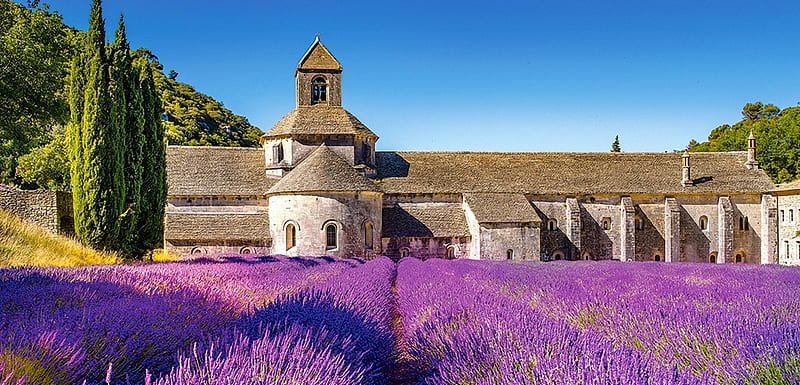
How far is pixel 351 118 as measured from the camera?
3634 cm

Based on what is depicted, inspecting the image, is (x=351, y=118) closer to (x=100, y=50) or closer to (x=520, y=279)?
(x=100, y=50)

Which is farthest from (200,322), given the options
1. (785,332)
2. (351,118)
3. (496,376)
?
(351,118)

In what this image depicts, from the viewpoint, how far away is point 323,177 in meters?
29.9

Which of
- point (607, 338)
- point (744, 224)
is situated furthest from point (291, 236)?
point (744, 224)

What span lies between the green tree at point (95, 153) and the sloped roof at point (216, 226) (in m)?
13.8

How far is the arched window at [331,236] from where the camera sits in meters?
29.5

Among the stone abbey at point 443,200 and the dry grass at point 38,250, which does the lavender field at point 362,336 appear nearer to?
the dry grass at point 38,250

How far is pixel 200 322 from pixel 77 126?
13.4 m

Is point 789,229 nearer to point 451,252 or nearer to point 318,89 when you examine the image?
point 451,252

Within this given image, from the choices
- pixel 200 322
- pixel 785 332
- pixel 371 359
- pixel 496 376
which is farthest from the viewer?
pixel 200 322

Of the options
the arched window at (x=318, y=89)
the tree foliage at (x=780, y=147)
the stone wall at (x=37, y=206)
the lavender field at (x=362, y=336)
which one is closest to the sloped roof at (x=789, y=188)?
the tree foliage at (x=780, y=147)

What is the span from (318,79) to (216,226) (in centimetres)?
1105

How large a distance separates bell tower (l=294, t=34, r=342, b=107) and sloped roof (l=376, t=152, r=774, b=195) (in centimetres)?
467

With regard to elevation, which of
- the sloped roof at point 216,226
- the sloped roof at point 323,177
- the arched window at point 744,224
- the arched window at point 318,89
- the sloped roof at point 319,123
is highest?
the arched window at point 318,89
